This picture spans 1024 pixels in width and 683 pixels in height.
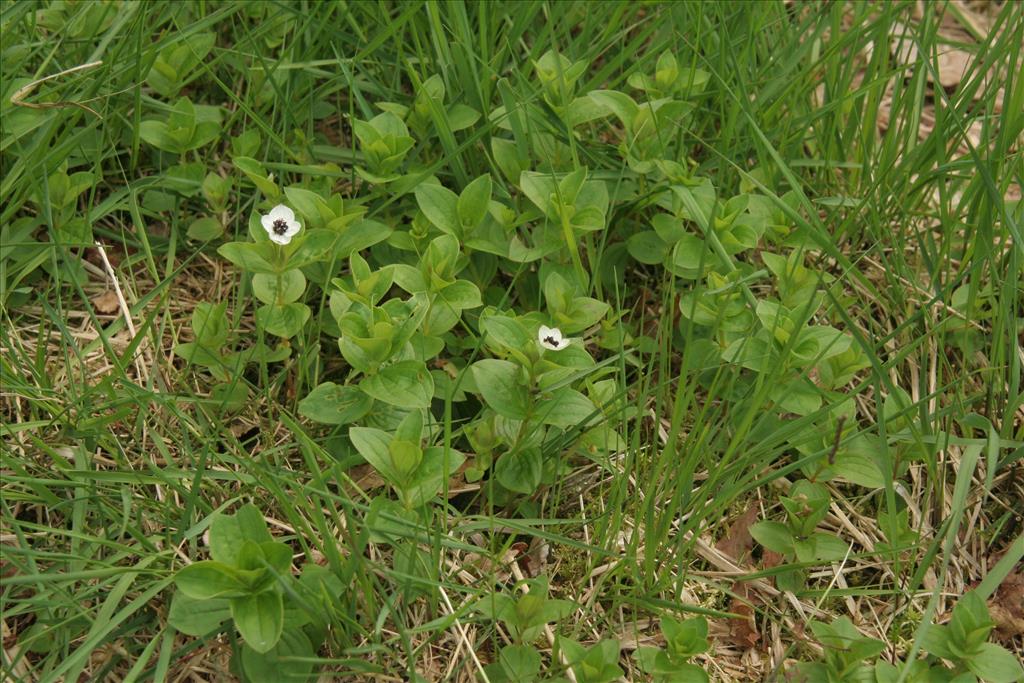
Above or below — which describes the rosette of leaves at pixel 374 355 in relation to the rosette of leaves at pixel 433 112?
below

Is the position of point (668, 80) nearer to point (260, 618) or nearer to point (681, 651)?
point (681, 651)

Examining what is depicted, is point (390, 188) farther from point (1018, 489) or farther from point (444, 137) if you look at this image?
point (1018, 489)

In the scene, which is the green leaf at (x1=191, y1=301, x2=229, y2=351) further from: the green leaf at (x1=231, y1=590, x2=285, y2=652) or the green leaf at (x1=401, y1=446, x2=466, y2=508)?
the green leaf at (x1=231, y1=590, x2=285, y2=652)

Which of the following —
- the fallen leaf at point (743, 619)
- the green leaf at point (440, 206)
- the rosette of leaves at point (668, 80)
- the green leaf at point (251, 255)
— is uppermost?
the rosette of leaves at point (668, 80)

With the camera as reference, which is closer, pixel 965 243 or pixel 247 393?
pixel 247 393

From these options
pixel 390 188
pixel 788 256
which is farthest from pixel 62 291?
pixel 788 256

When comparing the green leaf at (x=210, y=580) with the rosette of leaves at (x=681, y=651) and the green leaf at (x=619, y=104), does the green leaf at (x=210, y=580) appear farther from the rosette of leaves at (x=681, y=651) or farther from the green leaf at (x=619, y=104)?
the green leaf at (x=619, y=104)

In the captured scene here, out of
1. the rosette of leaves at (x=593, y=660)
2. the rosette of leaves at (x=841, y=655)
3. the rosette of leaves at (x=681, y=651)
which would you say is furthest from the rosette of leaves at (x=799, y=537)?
the rosette of leaves at (x=593, y=660)
